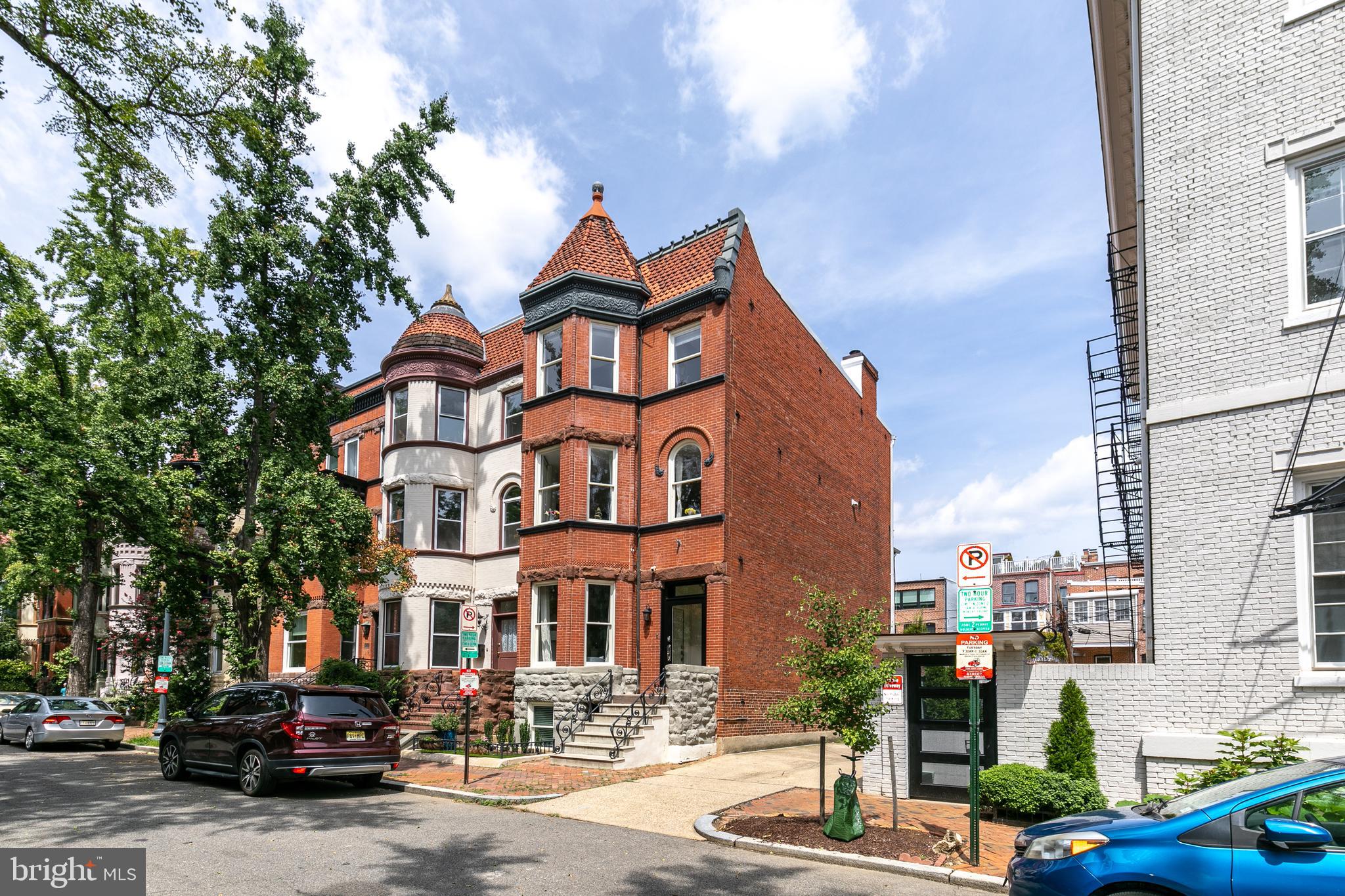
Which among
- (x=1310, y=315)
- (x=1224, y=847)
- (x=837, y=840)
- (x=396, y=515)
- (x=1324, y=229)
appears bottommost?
(x=837, y=840)

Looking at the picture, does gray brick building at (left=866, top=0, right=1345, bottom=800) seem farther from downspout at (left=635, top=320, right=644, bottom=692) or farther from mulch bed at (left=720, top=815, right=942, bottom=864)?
downspout at (left=635, top=320, right=644, bottom=692)

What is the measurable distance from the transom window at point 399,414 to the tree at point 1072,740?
19659 mm

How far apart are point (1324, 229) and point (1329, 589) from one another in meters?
4.00

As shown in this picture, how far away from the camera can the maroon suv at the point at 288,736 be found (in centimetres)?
1354

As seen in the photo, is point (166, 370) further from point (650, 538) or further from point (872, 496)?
point (872, 496)

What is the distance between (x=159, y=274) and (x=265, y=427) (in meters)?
8.99

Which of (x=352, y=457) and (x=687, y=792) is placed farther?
(x=352, y=457)

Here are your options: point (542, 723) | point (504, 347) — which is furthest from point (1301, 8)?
point (504, 347)

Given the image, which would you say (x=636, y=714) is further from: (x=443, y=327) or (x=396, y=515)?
(x=443, y=327)

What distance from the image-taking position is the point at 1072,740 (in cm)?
1155

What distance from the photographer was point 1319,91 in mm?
10781

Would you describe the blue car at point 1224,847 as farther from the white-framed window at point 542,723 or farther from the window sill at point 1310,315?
the white-framed window at point 542,723

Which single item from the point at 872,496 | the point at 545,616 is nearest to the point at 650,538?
the point at 545,616

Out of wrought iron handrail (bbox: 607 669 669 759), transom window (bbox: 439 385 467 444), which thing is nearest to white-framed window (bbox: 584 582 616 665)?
wrought iron handrail (bbox: 607 669 669 759)
